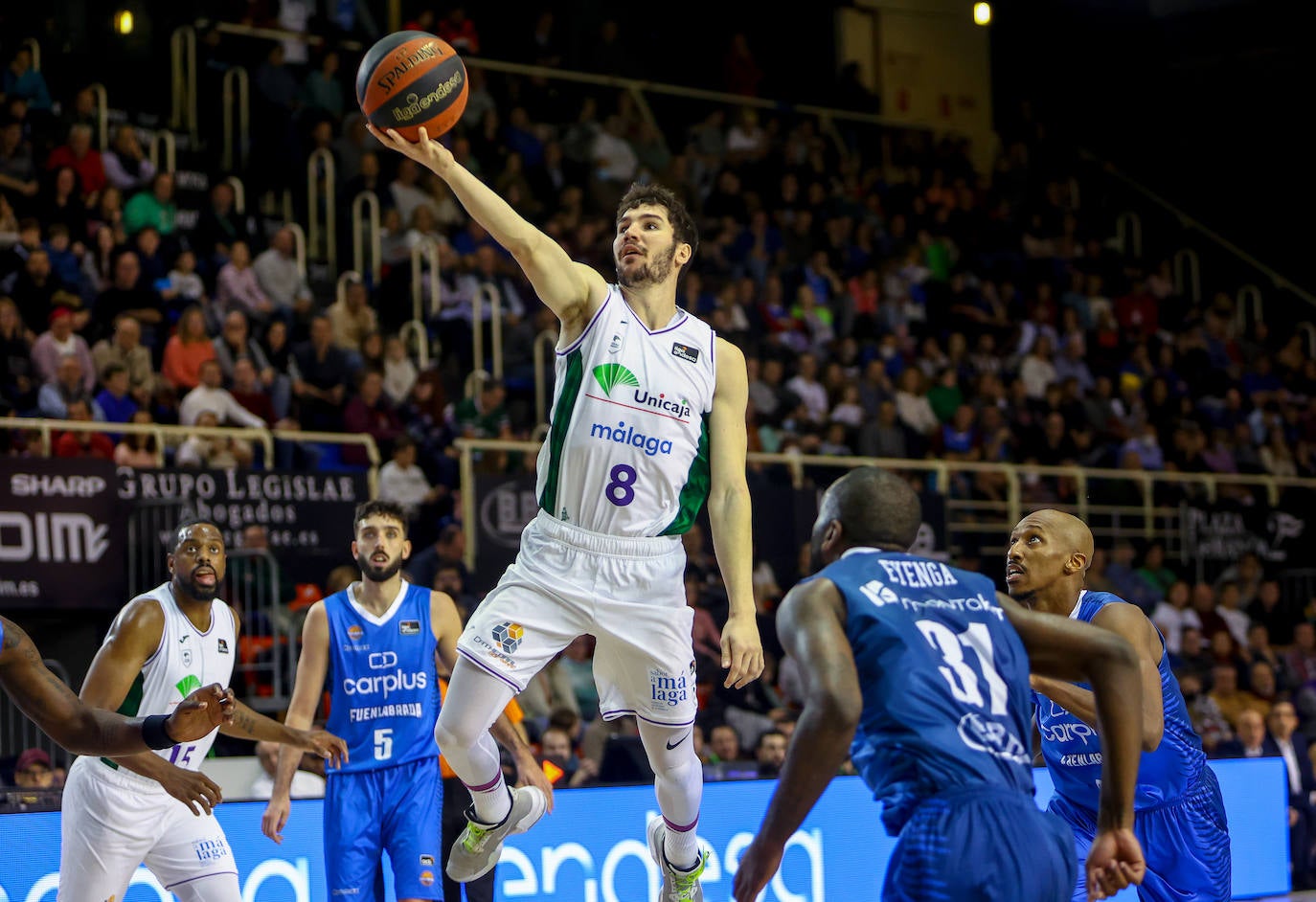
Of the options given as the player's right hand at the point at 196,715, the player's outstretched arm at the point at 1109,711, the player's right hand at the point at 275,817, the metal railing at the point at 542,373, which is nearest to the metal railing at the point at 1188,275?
the metal railing at the point at 542,373

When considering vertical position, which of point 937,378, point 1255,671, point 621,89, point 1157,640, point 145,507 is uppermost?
point 621,89

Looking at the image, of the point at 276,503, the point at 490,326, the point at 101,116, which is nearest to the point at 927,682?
the point at 276,503

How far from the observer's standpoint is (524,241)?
5.56 m

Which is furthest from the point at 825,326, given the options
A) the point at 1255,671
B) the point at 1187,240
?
the point at 1187,240

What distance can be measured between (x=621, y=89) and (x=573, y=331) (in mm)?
14182

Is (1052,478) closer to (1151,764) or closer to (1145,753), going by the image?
(1151,764)

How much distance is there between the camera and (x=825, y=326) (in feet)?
57.2

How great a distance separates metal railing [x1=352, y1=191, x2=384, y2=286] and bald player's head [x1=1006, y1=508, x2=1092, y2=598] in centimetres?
991

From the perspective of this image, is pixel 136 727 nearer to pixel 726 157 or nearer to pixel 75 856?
pixel 75 856

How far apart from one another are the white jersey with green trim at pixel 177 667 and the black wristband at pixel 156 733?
1897 mm

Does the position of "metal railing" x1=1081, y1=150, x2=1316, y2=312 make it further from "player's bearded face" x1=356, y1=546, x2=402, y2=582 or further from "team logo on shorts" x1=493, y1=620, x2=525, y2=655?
"team logo on shorts" x1=493, y1=620, x2=525, y2=655

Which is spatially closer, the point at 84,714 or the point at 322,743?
the point at 84,714

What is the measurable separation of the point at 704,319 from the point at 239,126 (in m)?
5.12

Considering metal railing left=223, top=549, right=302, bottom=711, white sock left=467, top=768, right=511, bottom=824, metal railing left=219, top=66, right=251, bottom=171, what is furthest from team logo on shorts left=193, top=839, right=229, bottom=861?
metal railing left=219, top=66, right=251, bottom=171
